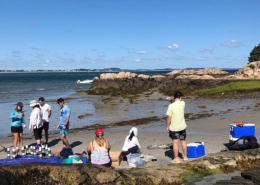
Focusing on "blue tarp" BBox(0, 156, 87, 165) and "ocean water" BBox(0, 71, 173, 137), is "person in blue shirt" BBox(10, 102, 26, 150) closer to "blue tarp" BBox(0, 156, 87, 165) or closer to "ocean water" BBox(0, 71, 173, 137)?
"blue tarp" BBox(0, 156, 87, 165)

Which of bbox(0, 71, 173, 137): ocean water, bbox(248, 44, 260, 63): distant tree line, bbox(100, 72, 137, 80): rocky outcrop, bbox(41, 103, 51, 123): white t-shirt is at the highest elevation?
bbox(248, 44, 260, 63): distant tree line

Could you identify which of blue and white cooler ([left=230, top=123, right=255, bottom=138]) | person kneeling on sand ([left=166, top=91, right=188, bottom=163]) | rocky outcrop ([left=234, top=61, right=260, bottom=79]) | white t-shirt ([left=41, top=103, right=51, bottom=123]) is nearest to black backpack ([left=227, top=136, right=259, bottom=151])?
blue and white cooler ([left=230, top=123, right=255, bottom=138])

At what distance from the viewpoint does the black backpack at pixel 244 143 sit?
8.70m

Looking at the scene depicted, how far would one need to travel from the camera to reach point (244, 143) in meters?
8.79

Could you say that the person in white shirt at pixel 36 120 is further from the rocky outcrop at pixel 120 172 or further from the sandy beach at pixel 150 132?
the rocky outcrop at pixel 120 172

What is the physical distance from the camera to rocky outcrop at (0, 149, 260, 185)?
18.3 ft

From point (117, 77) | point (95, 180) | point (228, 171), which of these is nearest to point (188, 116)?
point (228, 171)

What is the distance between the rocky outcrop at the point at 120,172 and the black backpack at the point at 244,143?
317 mm

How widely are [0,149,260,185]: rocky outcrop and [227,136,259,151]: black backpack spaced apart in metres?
0.32

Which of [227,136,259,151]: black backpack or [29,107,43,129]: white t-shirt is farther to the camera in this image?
[29,107,43,129]: white t-shirt

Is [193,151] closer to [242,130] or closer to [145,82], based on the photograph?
[242,130]

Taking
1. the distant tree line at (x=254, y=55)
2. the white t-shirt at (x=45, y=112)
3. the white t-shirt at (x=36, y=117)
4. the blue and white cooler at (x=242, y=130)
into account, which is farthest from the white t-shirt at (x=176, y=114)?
the distant tree line at (x=254, y=55)

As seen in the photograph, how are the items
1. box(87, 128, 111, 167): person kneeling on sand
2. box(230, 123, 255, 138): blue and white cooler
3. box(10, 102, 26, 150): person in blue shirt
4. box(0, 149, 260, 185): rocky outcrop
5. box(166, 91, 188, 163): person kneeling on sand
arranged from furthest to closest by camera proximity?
1. box(10, 102, 26, 150): person in blue shirt
2. box(230, 123, 255, 138): blue and white cooler
3. box(166, 91, 188, 163): person kneeling on sand
4. box(87, 128, 111, 167): person kneeling on sand
5. box(0, 149, 260, 185): rocky outcrop

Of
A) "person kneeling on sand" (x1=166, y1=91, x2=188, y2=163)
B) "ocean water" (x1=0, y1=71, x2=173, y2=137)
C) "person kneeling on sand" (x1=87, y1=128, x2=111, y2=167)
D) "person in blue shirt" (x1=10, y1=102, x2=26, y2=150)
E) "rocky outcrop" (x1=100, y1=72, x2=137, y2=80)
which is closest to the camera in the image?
"person kneeling on sand" (x1=87, y1=128, x2=111, y2=167)
